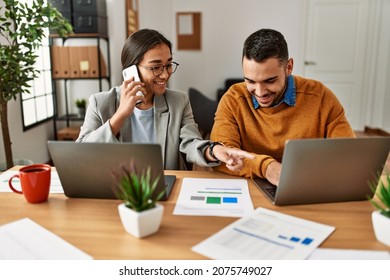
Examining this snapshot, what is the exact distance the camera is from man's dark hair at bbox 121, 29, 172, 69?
5.15 ft

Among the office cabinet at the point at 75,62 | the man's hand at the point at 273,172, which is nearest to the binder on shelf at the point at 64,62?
the office cabinet at the point at 75,62

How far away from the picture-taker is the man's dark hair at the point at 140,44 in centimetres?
157

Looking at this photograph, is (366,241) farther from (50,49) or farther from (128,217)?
(50,49)

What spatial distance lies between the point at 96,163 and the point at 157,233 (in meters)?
0.28

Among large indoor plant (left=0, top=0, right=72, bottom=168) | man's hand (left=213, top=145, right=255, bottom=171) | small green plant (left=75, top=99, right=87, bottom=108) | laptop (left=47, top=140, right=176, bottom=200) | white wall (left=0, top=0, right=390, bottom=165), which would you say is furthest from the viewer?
white wall (left=0, top=0, right=390, bottom=165)

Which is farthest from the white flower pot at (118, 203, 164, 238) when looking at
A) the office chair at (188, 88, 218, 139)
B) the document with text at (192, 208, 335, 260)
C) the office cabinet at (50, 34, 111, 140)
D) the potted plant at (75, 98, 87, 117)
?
the potted plant at (75, 98, 87, 117)

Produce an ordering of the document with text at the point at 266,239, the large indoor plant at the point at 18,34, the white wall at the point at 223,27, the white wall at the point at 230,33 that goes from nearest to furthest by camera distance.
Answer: the document with text at the point at 266,239 < the large indoor plant at the point at 18,34 < the white wall at the point at 230,33 < the white wall at the point at 223,27

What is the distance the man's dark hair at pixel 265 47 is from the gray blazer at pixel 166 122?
403 millimetres

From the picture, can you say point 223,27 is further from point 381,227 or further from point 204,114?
point 381,227

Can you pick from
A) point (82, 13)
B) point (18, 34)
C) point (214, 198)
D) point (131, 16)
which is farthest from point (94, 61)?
point (214, 198)

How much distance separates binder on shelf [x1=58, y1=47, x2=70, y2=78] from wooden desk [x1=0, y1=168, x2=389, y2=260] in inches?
107

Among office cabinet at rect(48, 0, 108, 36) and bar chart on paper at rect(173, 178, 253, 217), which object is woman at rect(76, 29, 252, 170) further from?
office cabinet at rect(48, 0, 108, 36)

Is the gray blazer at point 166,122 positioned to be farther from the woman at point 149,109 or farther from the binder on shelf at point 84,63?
the binder on shelf at point 84,63
